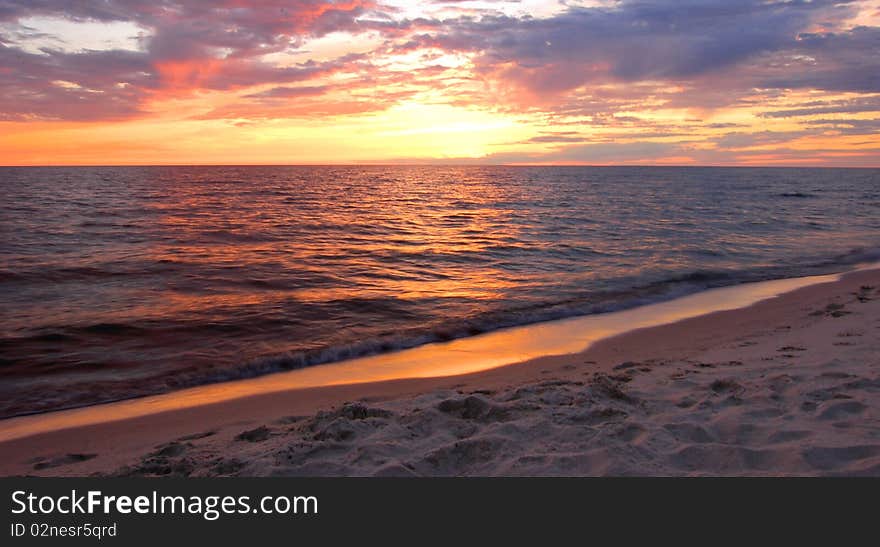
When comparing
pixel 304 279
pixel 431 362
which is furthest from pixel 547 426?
pixel 304 279

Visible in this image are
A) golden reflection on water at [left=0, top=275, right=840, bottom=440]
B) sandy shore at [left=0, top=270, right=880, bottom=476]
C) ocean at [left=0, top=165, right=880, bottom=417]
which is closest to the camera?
sandy shore at [left=0, top=270, right=880, bottom=476]

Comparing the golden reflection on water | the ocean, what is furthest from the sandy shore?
the ocean

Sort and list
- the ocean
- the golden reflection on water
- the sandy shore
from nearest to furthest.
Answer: the sandy shore, the golden reflection on water, the ocean

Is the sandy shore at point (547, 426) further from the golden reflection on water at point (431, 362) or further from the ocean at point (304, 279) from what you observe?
the ocean at point (304, 279)

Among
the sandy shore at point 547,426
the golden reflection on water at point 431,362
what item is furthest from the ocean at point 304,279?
the sandy shore at point 547,426

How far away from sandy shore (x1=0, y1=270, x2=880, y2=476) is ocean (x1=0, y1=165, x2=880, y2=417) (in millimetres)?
1915

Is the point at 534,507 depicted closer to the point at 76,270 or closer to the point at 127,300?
the point at 127,300

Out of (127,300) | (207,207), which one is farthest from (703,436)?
(207,207)

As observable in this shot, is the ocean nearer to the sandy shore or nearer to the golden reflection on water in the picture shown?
the golden reflection on water

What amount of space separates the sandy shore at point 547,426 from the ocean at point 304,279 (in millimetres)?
1915

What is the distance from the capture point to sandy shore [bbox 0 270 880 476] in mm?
4137

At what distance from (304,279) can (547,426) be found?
1112cm

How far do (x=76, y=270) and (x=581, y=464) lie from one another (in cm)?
A: 1633

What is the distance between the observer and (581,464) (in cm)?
A: 409
